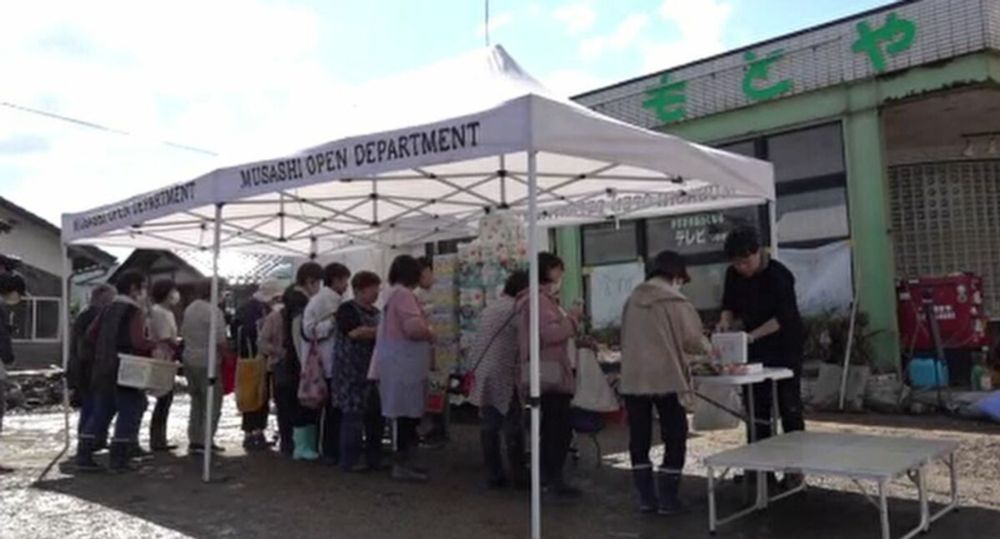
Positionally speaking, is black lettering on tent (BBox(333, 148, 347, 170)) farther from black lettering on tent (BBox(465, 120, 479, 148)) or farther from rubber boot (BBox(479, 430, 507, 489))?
rubber boot (BBox(479, 430, 507, 489))

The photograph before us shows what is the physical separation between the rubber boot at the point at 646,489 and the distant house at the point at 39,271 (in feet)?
69.8

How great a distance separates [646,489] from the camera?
5801 millimetres

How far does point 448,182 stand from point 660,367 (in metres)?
3.29

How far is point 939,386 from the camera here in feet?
32.7

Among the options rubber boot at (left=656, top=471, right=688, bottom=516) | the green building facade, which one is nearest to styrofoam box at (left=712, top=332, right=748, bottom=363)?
rubber boot at (left=656, top=471, right=688, bottom=516)

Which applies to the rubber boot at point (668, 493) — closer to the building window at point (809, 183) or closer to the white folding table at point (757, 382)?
the white folding table at point (757, 382)

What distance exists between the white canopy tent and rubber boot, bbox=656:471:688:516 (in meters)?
1.08

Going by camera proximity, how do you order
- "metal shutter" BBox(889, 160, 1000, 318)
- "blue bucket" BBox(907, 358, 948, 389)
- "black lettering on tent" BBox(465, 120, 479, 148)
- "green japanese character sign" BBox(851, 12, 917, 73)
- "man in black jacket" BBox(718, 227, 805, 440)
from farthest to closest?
"metal shutter" BBox(889, 160, 1000, 318) < "green japanese character sign" BBox(851, 12, 917, 73) < "blue bucket" BBox(907, 358, 948, 389) < "man in black jacket" BBox(718, 227, 805, 440) < "black lettering on tent" BBox(465, 120, 479, 148)

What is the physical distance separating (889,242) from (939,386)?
5.60ft

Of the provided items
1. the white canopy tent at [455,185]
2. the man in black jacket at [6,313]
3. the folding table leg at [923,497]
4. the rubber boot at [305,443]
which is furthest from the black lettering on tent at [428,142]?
the man in black jacket at [6,313]

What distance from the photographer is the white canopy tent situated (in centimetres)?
520

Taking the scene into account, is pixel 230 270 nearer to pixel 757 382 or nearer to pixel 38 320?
pixel 38 320

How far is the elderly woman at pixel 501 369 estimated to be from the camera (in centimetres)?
634

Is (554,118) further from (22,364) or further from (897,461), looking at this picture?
(22,364)
